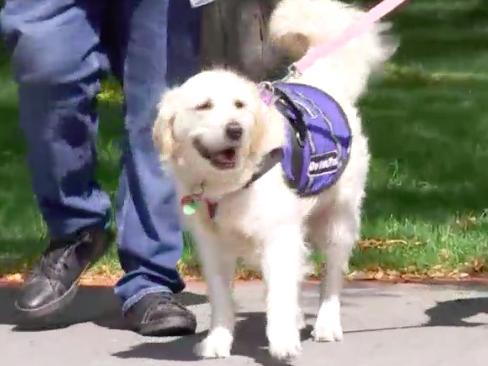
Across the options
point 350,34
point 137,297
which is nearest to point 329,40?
point 350,34

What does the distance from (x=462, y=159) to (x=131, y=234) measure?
15.5ft

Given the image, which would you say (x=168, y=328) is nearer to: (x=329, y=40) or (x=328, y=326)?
(x=328, y=326)

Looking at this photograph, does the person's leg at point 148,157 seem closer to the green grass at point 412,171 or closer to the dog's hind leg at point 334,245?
the dog's hind leg at point 334,245

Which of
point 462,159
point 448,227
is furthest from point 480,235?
point 462,159

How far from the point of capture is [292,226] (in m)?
5.00

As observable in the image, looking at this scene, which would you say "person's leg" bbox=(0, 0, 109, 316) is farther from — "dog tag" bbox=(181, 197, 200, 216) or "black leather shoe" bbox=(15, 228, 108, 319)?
"dog tag" bbox=(181, 197, 200, 216)

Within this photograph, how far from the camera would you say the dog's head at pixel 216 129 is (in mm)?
4812

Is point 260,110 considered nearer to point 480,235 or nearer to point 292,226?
point 292,226

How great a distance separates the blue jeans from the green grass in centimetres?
132

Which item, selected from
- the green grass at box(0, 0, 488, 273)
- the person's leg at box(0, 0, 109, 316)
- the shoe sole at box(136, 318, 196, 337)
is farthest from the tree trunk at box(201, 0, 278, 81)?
the shoe sole at box(136, 318, 196, 337)

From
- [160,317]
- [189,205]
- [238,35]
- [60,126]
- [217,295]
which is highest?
[238,35]

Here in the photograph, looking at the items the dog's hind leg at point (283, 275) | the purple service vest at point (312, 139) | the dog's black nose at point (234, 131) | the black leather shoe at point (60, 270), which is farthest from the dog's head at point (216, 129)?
the black leather shoe at point (60, 270)

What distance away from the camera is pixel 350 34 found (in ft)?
17.7

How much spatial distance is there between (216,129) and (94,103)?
106cm
